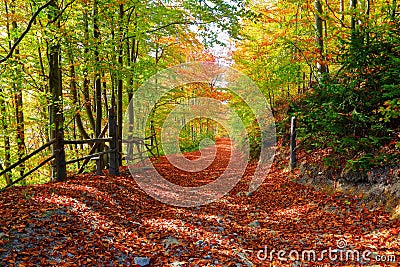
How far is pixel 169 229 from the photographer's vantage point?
5.08 metres

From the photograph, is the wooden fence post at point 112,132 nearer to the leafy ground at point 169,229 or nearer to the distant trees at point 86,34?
the distant trees at point 86,34

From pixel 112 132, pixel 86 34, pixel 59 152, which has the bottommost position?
pixel 59 152

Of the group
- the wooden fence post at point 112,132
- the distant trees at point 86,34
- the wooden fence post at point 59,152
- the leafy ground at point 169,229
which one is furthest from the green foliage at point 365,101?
the wooden fence post at point 59,152

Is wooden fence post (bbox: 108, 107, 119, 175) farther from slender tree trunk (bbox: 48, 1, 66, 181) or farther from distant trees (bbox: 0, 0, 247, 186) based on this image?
slender tree trunk (bbox: 48, 1, 66, 181)

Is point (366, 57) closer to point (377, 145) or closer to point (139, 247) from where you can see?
point (377, 145)

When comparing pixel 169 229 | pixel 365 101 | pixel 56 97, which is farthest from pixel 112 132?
pixel 365 101

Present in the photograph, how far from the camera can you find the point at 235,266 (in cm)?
380

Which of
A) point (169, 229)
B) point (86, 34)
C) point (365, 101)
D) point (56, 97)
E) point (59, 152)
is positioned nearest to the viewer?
point (169, 229)

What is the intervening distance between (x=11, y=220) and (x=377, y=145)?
7.14m

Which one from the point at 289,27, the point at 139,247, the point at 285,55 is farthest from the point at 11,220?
the point at 289,27

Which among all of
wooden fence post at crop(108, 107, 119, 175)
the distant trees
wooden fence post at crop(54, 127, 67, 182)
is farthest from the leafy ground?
the distant trees

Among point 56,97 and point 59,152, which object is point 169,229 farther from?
point 56,97

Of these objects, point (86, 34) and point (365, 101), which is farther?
point (86, 34)

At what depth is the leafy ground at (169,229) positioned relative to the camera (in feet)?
11.9
